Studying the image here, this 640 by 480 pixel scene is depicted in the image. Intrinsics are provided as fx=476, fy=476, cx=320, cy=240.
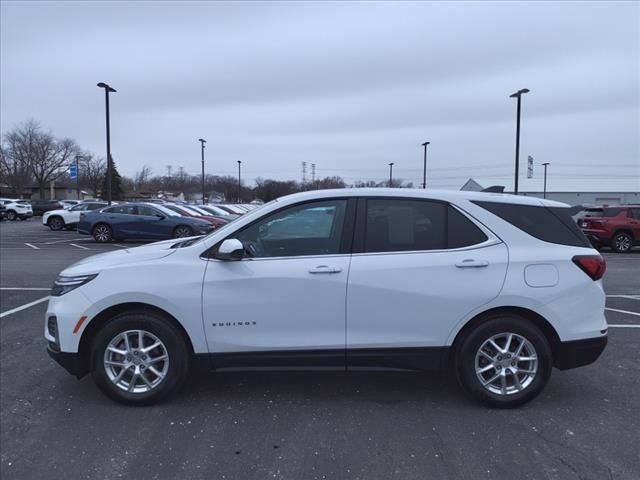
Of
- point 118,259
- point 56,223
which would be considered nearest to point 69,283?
point 118,259

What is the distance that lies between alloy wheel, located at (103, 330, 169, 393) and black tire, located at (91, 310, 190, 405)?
0.07 ft

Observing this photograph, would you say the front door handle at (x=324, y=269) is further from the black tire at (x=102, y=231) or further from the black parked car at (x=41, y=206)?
the black parked car at (x=41, y=206)

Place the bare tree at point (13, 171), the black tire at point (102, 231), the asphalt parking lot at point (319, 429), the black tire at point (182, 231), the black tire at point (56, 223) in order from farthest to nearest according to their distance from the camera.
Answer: the bare tree at point (13, 171) < the black tire at point (56, 223) < the black tire at point (102, 231) < the black tire at point (182, 231) < the asphalt parking lot at point (319, 429)

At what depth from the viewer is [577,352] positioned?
12.1ft

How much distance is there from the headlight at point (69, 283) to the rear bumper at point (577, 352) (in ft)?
12.0

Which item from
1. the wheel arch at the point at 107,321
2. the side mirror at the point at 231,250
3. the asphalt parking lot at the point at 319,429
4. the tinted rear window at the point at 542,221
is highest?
the tinted rear window at the point at 542,221

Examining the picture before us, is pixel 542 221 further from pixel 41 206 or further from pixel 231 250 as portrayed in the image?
pixel 41 206

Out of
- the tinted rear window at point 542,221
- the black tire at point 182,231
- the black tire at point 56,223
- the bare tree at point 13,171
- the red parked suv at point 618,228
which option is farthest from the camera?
the bare tree at point 13,171

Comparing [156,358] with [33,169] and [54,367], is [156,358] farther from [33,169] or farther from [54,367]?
[33,169]

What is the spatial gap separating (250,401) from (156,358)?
0.82 meters

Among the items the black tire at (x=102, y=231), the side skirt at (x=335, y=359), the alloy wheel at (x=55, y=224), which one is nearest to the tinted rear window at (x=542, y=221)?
the side skirt at (x=335, y=359)

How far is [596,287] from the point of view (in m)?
3.70

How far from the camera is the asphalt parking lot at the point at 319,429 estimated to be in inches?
116

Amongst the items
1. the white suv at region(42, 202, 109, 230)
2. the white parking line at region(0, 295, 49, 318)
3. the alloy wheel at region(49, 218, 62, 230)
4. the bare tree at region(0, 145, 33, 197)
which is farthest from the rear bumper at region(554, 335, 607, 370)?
the bare tree at region(0, 145, 33, 197)
